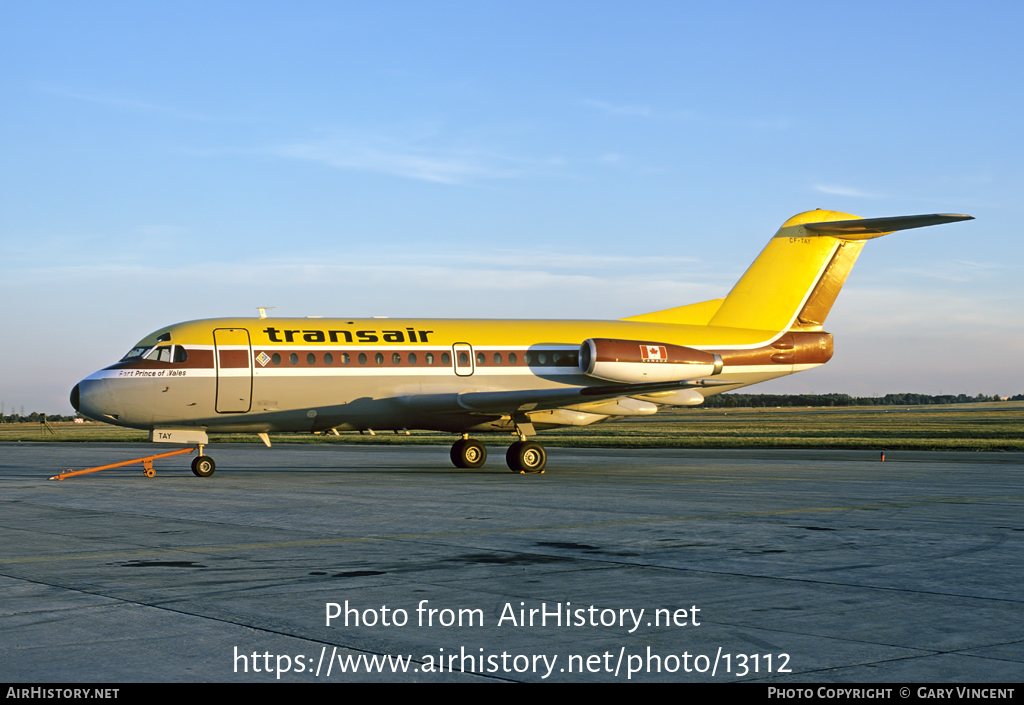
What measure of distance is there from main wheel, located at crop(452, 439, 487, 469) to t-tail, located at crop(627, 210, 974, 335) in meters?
7.76

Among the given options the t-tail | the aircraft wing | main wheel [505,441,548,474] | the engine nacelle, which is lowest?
main wheel [505,441,548,474]

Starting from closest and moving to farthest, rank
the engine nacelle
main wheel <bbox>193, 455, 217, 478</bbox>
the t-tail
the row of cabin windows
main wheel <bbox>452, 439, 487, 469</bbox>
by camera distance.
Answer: main wheel <bbox>193, 455, 217, 478</bbox>, the row of cabin windows, the engine nacelle, main wheel <bbox>452, 439, 487, 469</bbox>, the t-tail

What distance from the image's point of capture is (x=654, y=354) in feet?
91.1

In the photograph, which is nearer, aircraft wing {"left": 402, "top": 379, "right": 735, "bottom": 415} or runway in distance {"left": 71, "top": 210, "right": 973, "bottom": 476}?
runway in distance {"left": 71, "top": 210, "right": 973, "bottom": 476}

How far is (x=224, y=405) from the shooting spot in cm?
2525

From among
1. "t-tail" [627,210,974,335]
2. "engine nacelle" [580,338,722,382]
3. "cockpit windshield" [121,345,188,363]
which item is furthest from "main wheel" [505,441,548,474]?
"cockpit windshield" [121,345,188,363]

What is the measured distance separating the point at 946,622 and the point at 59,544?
10.3 metres

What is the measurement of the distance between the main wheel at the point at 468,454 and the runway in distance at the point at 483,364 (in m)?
0.03

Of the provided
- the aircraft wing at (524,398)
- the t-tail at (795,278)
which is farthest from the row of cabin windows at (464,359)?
the t-tail at (795,278)

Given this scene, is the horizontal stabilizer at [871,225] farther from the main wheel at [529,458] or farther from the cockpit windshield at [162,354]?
the cockpit windshield at [162,354]

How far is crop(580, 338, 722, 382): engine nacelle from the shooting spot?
27.4 m

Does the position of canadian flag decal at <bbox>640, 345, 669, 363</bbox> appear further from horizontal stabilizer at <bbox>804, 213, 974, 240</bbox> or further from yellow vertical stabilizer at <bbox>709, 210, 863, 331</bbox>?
horizontal stabilizer at <bbox>804, 213, 974, 240</bbox>

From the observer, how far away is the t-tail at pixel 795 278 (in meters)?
30.5
